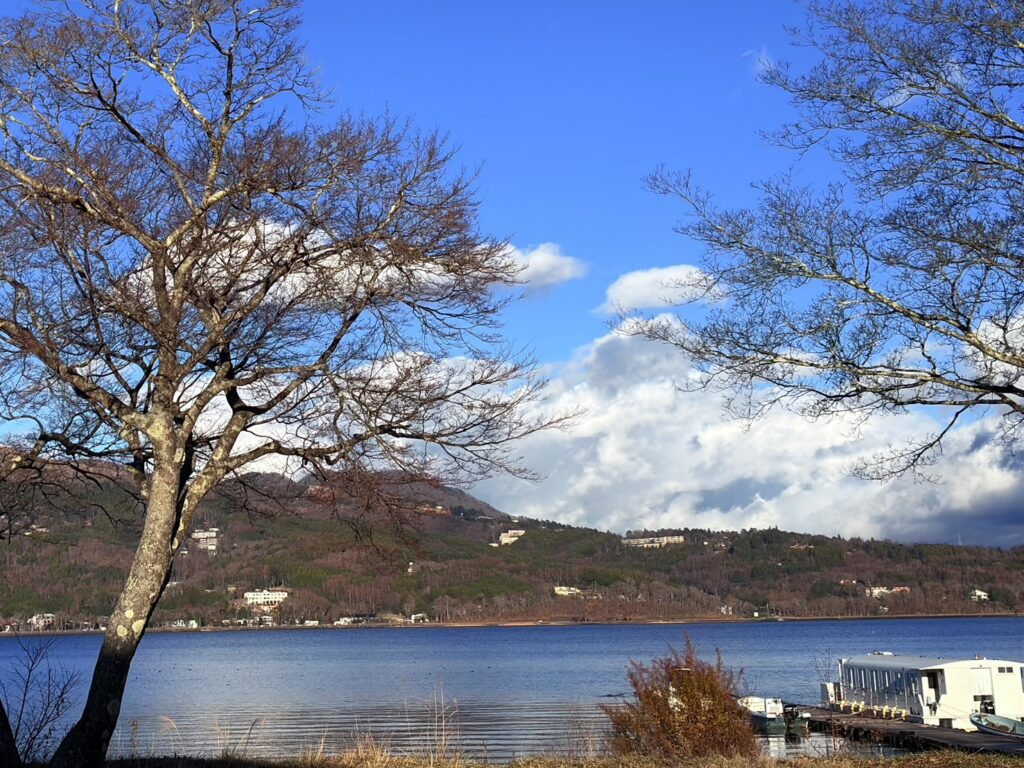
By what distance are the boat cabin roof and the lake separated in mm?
2252

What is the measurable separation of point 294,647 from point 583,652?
44110mm

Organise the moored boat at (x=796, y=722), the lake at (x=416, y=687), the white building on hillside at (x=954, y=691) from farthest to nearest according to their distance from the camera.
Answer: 1. the moored boat at (x=796, y=722)
2. the white building on hillside at (x=954, y=691)
3. the lake at (x=416, y=687)

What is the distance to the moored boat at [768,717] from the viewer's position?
38.0 metres

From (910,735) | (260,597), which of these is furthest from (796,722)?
(260,597)

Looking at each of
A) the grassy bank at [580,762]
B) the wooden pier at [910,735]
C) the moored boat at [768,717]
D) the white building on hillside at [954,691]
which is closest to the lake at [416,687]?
the grassy bank at [580,762]

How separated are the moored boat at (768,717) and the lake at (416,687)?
9.64 feet

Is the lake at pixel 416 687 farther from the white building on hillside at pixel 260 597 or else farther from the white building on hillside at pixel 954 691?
the white building on hillside at pixel 260 597

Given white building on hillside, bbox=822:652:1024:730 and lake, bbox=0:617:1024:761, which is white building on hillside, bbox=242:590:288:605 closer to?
lake, bbox=0:617:1024:761

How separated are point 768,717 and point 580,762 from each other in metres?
30.0

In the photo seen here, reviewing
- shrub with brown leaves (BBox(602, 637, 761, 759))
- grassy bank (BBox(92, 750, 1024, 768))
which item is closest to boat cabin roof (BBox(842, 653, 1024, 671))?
shrub with brown leaves (BBox(602, 637, 761, 759))

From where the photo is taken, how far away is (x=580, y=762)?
11.1 meters

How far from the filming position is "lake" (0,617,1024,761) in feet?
113

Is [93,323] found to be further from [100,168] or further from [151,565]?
[151,565]

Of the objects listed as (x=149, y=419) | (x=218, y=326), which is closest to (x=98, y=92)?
(x=218, y=326)
